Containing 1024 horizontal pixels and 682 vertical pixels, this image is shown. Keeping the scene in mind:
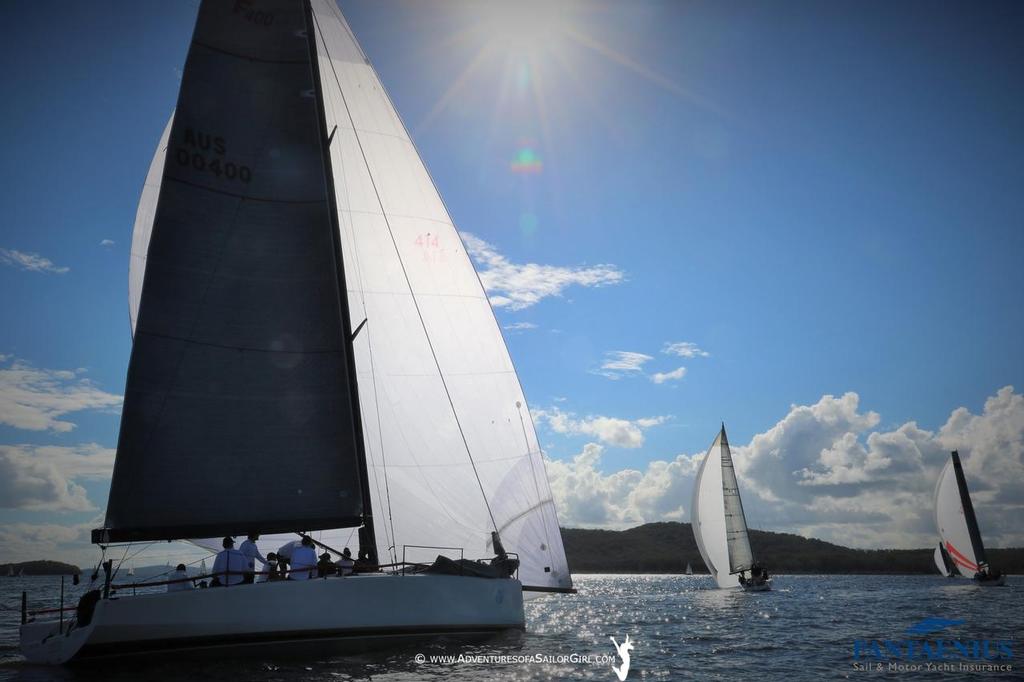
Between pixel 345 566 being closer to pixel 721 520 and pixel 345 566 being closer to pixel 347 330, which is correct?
pixel 347 330

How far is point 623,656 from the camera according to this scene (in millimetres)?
17672

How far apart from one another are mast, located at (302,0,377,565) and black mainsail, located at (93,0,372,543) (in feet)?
0.17

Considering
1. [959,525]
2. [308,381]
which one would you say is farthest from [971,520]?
[308,381]

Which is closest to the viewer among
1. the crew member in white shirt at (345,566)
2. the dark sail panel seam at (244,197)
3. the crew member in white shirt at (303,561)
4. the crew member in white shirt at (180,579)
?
the crew member in white shirt at (180,579)

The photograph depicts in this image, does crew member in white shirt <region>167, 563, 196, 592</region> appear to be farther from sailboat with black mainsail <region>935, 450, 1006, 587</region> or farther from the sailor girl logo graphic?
sailboat with black mainsail <region>935, 450, 1006, 587</region>

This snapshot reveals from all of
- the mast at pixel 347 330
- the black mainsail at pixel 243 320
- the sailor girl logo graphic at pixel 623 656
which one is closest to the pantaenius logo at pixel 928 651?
the sailor girl logo graphic at pixel 623 656

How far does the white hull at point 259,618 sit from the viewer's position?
1282 cm

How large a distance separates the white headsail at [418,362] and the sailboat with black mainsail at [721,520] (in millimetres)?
36535

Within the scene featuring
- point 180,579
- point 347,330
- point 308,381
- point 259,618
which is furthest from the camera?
point 347,330

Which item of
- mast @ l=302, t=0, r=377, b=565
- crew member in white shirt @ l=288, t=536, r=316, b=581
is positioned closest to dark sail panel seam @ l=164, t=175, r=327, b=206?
mast @ l=302, t=0, r=377, b=565

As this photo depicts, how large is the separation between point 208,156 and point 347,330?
15.8 feet

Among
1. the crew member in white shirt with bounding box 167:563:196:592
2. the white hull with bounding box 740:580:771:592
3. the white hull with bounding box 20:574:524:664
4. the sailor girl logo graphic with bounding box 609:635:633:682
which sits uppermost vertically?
the crew member in white shirt with bounding box 167:563:196:592

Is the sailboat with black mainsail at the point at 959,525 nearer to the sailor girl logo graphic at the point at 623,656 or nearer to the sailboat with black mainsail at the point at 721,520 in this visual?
the sailboat with black mainsail at the point at 721,520

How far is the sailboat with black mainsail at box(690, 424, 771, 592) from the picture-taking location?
53.8m
